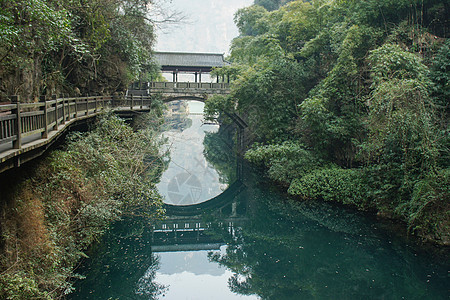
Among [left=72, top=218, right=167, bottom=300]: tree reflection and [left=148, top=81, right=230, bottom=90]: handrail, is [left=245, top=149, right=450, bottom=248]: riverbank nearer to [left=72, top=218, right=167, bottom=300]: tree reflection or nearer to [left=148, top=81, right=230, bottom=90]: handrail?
[left=72, top=218, right=167, bottom=300]: tree reflection

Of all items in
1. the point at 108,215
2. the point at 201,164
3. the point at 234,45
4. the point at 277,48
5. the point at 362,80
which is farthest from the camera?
the point at 234,45

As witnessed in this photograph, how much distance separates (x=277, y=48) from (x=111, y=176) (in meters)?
11.6

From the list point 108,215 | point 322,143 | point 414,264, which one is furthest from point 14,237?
point 322,143

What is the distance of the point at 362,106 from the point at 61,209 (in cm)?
1056

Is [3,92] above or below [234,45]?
below

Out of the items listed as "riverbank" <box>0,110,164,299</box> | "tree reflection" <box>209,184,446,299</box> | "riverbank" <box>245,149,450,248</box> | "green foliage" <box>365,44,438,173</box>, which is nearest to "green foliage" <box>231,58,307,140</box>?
"riverbank" <box>245,149,450,248</box>

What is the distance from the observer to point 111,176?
340 inches

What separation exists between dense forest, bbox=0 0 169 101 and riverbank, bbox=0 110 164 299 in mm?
2465

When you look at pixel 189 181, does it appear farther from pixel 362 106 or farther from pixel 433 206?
pixel 433 206

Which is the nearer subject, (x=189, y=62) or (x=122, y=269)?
(x=122, y=269)

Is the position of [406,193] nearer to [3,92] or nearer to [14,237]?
[14,237]

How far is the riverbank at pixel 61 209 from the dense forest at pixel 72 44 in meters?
2.46

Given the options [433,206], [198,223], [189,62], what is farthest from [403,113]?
[189,62]

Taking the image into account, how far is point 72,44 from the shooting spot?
12.5 metres
